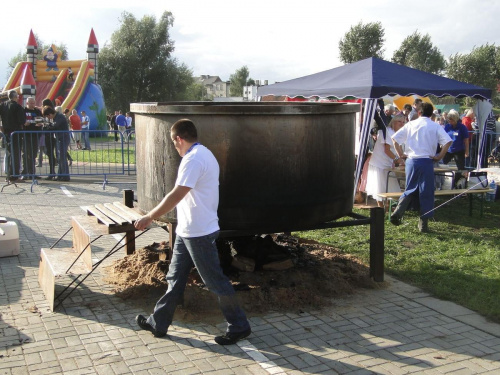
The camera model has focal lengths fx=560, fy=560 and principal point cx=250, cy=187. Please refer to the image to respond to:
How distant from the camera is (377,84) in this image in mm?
10906

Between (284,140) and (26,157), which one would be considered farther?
(26,157)

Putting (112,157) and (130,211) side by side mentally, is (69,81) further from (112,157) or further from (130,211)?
(130,211)

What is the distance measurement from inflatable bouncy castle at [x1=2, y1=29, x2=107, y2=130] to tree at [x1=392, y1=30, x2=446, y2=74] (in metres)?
41.2

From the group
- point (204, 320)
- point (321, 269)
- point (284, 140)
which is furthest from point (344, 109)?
point (204, 320)

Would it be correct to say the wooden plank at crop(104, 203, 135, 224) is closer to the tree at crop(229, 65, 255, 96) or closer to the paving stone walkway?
the paving stone walkway

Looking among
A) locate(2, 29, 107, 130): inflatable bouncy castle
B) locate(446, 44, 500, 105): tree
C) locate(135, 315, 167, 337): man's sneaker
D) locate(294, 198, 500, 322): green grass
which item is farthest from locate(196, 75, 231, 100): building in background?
locate(135, 315, 167, 337): man's sneaker

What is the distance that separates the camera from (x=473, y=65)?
52.6m

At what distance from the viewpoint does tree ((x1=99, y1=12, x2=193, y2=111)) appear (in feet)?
174

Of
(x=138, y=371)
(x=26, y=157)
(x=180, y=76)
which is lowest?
(x=138, y=371)

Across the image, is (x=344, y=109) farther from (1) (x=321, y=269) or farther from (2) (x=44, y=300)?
(2) (x=44, y=300)

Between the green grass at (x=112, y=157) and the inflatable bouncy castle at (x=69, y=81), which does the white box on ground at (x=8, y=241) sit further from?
the inflatable bouncy castle at (x=69, y=81)

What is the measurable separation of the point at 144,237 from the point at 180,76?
48457 millimetres

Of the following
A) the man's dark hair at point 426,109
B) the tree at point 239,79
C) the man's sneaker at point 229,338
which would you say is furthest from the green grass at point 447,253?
the tree at point 239,79

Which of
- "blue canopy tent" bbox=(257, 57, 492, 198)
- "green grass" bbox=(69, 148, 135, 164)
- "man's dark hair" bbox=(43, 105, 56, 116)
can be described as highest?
"blue canopy tent" bbox=(257, 57, 492, 198)
